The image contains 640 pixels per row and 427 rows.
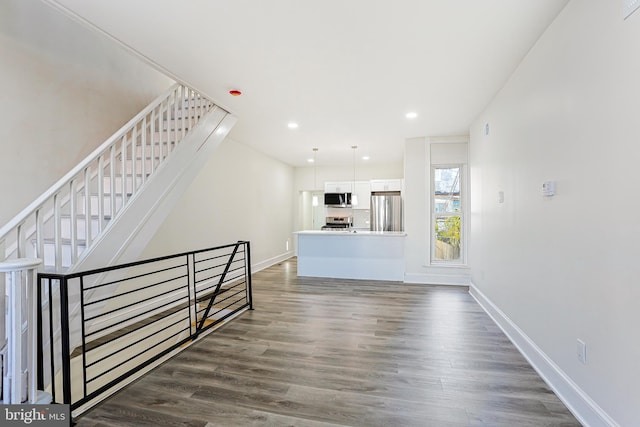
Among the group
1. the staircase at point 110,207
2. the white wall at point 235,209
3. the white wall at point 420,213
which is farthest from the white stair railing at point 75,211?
the white wall at point 420,213

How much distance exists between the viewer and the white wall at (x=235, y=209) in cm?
422

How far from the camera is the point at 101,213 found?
229cm

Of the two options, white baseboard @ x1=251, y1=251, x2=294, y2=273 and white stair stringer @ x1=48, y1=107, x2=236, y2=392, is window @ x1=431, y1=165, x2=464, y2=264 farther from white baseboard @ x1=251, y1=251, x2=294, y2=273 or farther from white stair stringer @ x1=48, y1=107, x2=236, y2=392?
white stair stringer @ x1=48, y1=107, x2=236, y2=392

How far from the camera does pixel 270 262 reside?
709 cm

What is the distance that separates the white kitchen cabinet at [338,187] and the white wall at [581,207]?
16.6 feet

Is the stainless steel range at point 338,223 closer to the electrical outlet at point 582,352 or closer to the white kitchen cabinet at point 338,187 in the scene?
the white kitchen cabinet at point 338,187

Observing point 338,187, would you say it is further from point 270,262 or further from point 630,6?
point 630,6

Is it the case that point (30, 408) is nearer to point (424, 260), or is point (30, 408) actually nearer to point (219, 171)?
point (219, 171)

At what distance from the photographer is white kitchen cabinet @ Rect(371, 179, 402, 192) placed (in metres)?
7.25

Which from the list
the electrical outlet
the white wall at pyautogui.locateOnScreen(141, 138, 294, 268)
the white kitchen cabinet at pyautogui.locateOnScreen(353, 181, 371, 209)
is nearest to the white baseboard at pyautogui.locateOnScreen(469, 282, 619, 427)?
the electrical outlet

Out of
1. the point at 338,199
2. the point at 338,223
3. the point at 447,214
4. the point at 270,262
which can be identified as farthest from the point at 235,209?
the point at 447,214

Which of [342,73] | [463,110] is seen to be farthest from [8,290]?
[463,110]

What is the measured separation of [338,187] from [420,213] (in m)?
3.03

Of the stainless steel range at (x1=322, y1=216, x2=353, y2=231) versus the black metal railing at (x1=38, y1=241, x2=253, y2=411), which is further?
the stainless steel range at (x1=322, y1=216, x2=353, y2=231)
